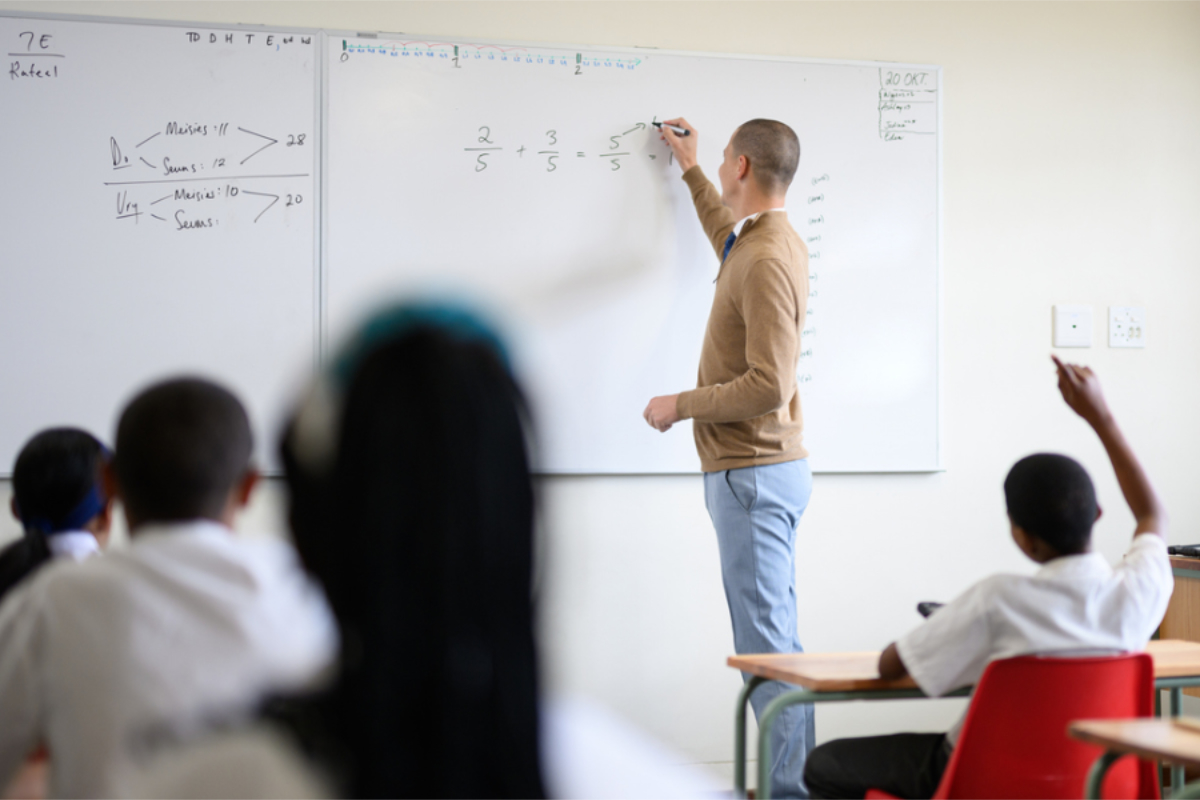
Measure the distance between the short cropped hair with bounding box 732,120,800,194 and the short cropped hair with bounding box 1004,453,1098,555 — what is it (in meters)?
1.23

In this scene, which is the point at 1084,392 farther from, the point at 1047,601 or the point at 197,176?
the point at 197,176

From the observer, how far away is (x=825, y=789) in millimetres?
1878

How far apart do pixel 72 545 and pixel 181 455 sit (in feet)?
2.35

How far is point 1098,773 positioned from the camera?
1489mm

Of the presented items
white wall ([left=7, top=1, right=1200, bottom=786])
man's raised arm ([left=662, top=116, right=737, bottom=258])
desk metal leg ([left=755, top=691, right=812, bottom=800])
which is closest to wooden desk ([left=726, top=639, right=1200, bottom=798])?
desk metal leg ([left=755, top=691, right=812, bottom=800])

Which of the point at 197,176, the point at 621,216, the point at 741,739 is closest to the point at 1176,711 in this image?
the point at 741,739

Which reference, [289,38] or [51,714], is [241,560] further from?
[289,38]

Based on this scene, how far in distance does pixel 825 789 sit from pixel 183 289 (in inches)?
85.9

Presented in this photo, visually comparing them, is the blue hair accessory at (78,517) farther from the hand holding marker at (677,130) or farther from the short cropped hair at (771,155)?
the hand holding marker at (677,130)

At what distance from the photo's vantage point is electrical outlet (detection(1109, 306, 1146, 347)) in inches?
138

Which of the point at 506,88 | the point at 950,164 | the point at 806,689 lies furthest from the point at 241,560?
the point at 950,164

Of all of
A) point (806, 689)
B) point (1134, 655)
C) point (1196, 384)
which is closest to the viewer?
point (1134, 655)

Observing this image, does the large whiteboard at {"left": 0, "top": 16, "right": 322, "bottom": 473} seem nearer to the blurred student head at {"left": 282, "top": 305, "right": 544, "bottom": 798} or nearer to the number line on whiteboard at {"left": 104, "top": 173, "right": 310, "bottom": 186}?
the number line on whiteboard at {"left": 104, "top": 173, "right": 310, "bottom": 186}

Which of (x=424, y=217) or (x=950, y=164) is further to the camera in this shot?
(x=950, y=164)
